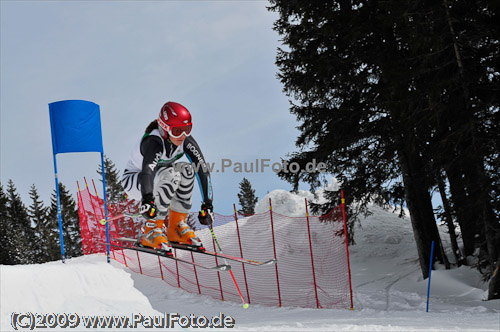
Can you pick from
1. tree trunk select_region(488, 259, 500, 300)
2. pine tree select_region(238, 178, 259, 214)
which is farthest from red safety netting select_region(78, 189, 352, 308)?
pine tree select_region(238, 178, 259, 214)

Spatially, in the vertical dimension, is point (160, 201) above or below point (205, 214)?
above

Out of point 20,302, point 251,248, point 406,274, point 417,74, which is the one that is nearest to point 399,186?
point 406,274

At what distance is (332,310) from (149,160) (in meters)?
6.97

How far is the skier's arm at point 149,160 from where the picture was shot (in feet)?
15.6

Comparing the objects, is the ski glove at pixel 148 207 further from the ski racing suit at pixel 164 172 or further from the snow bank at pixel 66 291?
the snow bank at pixel 66 291

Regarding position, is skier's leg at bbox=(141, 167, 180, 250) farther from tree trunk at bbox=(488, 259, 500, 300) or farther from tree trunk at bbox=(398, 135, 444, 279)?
tree trunk at bbox=(398, 135, 444, 279)

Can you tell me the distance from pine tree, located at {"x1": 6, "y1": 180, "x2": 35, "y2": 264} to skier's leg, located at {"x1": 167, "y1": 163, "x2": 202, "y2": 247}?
89.2 ft

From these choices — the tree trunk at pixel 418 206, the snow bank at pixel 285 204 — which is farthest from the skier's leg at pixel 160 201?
the snow bank at pixel 285 204

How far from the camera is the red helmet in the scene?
4.86 metres

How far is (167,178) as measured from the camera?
5004mm

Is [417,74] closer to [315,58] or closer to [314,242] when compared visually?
[315,58]

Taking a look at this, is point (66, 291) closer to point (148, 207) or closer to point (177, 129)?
point (148, 207)

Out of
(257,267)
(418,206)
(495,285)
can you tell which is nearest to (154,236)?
(495,285)

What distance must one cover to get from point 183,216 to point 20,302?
2.38 meters
